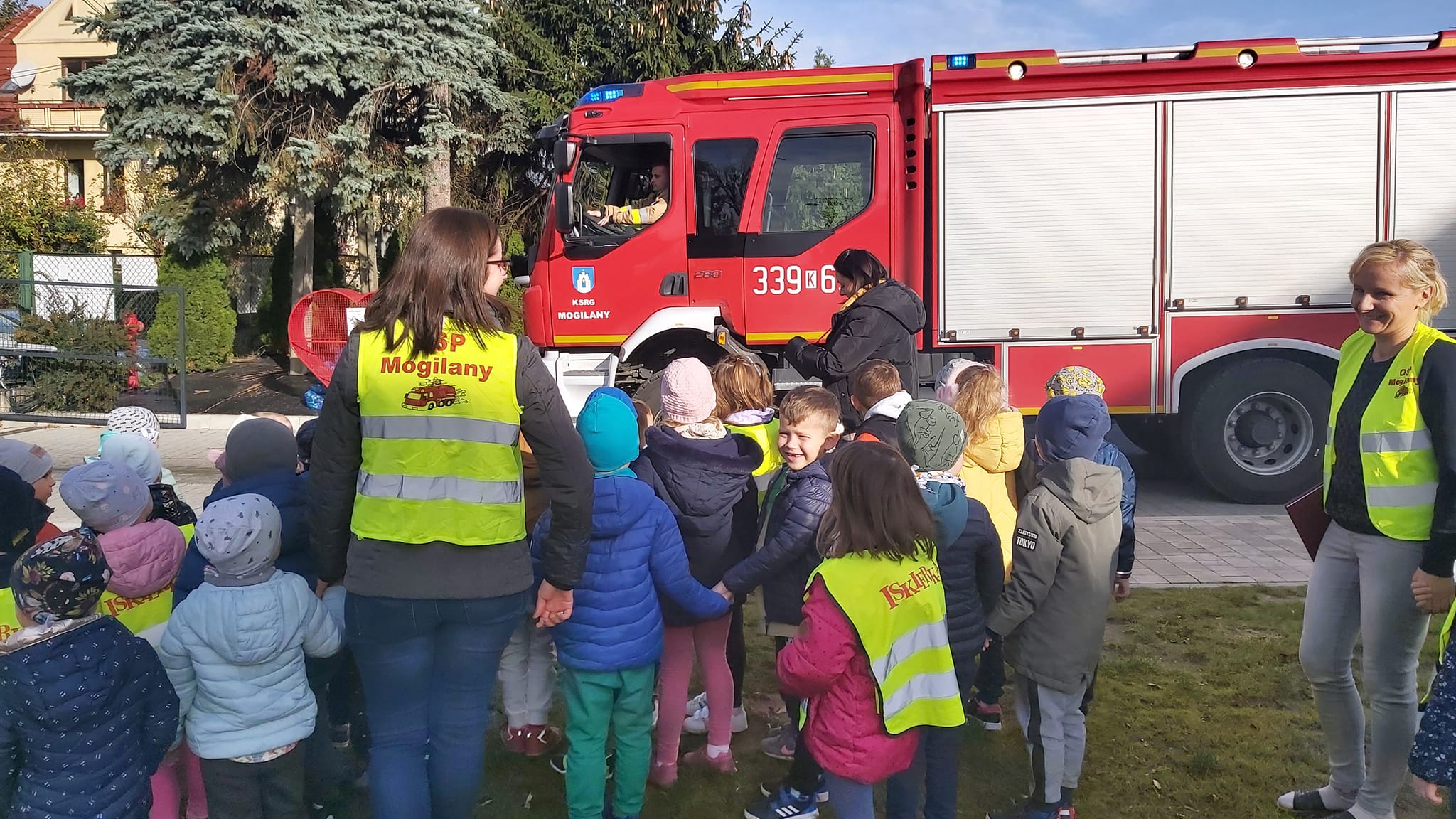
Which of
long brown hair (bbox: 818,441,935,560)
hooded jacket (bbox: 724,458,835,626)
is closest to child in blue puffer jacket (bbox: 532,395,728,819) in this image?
hooded jacket (bbox: 724,458,835,626)

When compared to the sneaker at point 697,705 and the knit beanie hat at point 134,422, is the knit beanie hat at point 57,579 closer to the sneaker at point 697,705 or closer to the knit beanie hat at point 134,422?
the knit beanie hat at point 134,422

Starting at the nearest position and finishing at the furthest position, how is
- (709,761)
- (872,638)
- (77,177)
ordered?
(872,638), (709,761), (77,177)

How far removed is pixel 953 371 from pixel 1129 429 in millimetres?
4996

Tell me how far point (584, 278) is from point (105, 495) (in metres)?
5.13

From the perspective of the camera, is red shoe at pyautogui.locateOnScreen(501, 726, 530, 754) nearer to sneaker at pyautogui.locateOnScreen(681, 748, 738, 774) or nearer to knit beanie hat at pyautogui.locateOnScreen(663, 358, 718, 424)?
sneaker at pyautogui.locateOnScreen(681, 748, 738, 774)

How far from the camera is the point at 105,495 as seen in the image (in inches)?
116

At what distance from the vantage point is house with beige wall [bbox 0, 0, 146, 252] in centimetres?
2681

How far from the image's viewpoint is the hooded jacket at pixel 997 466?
3.72m

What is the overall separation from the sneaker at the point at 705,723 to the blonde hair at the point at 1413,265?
2.64 meters

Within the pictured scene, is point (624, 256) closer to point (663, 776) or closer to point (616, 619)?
point (663, 776)

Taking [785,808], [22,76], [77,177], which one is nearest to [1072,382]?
[785,808]

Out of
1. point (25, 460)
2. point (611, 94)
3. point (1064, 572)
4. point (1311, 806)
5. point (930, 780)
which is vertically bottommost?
point (1311, 806)

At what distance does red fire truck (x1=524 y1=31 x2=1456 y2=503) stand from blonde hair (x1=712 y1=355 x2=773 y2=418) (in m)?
3.36

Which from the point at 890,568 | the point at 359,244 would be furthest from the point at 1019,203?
the point at 359,244
